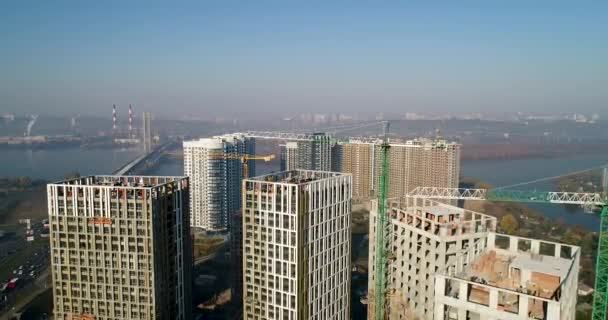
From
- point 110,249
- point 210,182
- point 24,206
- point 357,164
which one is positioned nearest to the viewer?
point 110,249

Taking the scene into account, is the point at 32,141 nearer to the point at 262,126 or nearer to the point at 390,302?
the point at 262,126

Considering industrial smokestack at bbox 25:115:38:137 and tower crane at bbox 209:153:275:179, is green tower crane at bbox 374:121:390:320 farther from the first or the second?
industrial smokestack at bbox 25:115:38:137

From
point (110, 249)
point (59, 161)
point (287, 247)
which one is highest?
point (287, 247)

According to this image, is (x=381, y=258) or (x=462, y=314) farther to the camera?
(x=381, y=258)

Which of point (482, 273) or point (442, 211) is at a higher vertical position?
point (482, 273)

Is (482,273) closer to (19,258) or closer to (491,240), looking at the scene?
(491,240)

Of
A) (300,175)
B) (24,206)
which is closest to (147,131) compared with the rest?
(24,206)

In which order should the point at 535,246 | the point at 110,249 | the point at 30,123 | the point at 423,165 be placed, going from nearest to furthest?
the point at 535,246 < the point at 110,249 < the point at 423,165 < the point at 30,123

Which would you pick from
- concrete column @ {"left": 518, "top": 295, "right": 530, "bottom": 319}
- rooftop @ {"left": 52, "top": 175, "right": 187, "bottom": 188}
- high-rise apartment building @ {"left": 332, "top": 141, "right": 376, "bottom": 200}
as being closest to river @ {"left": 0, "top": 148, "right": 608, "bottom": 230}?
high-rise apartment building @ {"left": 332, "top": 141, "right": 376, "bottom": 200}

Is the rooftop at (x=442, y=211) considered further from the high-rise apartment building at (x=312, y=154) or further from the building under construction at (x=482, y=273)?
the high-rise apartment building at (x=312, y=154)
